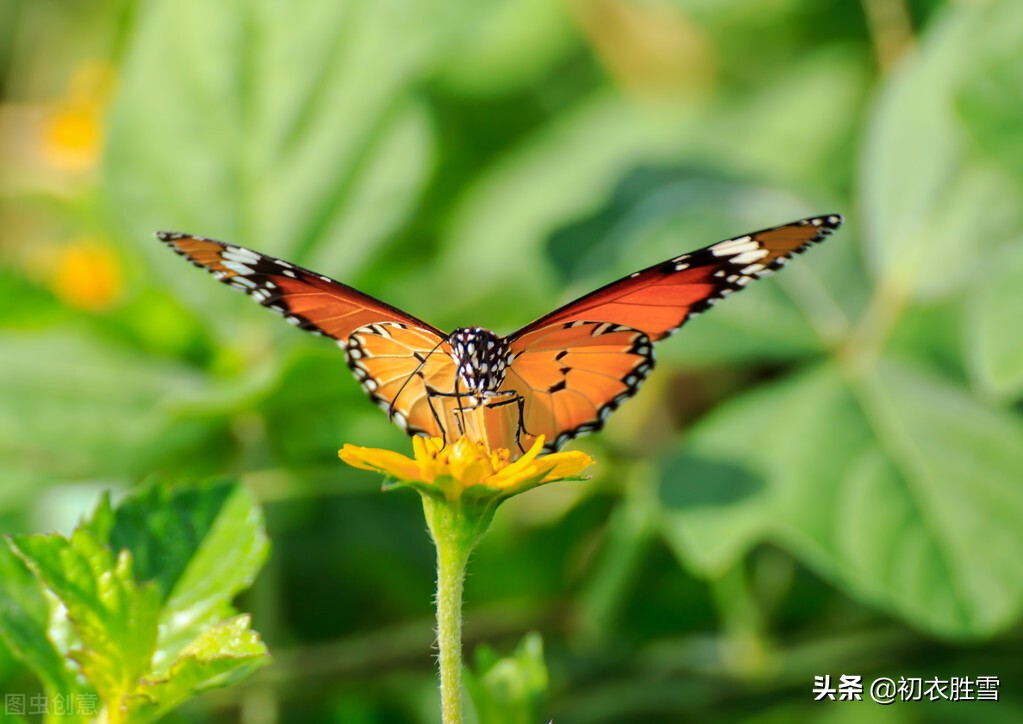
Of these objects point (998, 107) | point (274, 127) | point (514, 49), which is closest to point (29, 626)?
point (274, 127)

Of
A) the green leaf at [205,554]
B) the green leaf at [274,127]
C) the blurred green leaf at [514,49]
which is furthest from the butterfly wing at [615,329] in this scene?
the blurred green leaf at [514,49]

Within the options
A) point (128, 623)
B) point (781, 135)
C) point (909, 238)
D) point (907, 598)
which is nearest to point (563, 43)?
point (781, 135)

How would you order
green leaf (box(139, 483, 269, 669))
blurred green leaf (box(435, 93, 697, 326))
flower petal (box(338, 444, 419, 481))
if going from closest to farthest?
flower petal (box(338, 444, 419, 481)), green leaf (box(139, 483, 269, 669)), blurred green leaf (box(435, 93, 697, 326))

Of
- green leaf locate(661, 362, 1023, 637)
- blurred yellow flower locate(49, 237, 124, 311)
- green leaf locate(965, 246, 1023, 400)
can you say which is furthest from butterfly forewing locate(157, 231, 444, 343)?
blurred yellow flower locate(49, 237, 124, 311)

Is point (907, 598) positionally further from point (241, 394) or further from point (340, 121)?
point (340, 121)

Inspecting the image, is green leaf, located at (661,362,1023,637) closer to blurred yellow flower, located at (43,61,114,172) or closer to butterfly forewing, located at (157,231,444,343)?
butterfly forewing, located at (157,231,444,343)

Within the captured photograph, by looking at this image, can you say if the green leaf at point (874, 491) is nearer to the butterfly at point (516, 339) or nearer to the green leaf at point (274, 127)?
the butterfly at point (516, 339)
